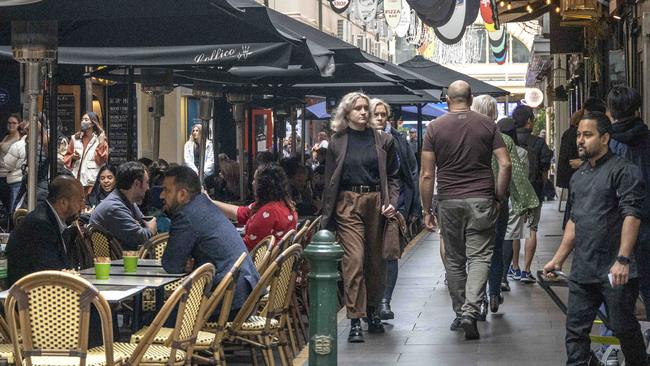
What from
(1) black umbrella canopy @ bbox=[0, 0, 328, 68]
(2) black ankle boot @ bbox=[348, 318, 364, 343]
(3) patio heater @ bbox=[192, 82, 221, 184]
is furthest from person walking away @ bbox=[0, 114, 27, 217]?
(2) black ankle boot @ bbox=[348, 318, 364, 343]

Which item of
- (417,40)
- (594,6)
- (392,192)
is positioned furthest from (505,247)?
(417,40)

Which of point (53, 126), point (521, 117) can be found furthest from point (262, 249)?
point (521, 117)

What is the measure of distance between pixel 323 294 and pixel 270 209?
9.84 feet

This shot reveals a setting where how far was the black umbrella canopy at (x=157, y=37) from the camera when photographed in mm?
8695

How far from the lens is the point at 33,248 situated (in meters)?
7.71

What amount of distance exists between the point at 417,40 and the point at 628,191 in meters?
38.9

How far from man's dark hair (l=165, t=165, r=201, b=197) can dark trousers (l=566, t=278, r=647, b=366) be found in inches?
89.3

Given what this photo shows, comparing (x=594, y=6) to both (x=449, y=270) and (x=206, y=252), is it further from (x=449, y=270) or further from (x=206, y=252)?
(x=206, y=252)

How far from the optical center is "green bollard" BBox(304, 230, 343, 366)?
23.8 ft

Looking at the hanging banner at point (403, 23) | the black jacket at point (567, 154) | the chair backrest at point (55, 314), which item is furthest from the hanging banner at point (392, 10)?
the chair backrest at point (55, 314)

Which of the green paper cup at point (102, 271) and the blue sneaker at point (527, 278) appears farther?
the blue sneaker at point (527, 278)

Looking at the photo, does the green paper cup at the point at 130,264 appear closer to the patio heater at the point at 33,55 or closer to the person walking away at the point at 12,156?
the patio heater at the point at 33,55

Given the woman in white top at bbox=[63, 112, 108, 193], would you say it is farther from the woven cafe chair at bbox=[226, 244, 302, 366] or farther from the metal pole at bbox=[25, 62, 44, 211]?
the woven cafe chair at bbox=[226, 244, 302, 366]

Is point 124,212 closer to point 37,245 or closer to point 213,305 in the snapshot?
point 37,245
